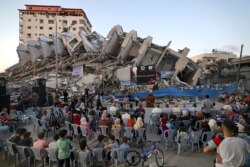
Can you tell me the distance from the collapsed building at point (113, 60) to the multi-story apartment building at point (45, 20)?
5253 cm

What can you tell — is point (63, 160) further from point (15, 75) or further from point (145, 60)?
point (15, 75)

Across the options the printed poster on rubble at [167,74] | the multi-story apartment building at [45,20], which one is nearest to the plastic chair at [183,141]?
Result: the printed poster on rubble at [167,74]

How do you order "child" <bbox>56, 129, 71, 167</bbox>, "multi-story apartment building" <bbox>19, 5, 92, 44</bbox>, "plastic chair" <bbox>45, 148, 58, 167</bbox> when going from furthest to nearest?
"multi-story apartment building" <bbox>19, 5, 92, 44</bbox>, "plastic chair" <bbox>45, 148, 58, 167</bbox>, "child" <bbox>56, 129, 71, 167</bbox>

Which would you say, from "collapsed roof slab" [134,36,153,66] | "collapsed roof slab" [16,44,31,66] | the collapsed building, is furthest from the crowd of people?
"collapsed roof slab" [16,44,31,66]

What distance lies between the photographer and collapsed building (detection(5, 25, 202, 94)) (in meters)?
41.5

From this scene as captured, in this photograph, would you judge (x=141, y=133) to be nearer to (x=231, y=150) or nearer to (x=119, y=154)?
(x=119, y=154)

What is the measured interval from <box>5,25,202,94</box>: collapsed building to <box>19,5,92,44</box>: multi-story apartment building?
5253 cm

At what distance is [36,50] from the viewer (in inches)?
2783

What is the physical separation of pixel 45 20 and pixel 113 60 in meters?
75.7

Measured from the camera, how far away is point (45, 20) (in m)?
118

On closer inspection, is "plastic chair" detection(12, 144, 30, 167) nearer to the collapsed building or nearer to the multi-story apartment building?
the collapsed building

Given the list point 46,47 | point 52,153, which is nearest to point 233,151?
point 52,153

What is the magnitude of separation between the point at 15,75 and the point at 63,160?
58.7m

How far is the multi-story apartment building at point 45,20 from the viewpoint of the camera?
11539 centimetres
